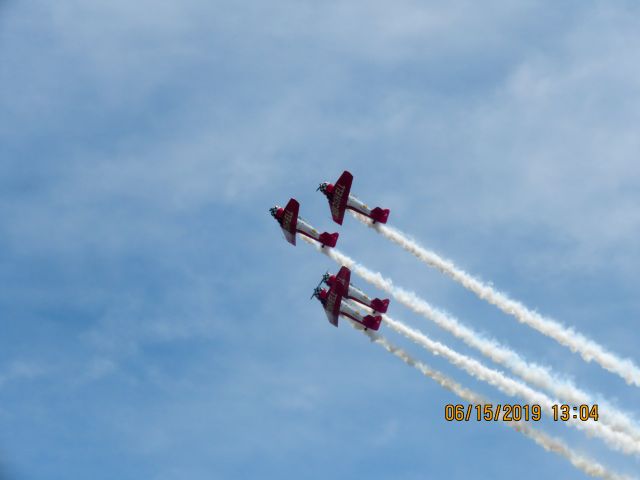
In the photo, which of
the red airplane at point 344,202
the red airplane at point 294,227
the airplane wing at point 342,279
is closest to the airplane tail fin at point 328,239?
the red airplane at point 294,227

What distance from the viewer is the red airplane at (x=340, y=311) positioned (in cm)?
13225

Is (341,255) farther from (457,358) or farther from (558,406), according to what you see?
(558,406)

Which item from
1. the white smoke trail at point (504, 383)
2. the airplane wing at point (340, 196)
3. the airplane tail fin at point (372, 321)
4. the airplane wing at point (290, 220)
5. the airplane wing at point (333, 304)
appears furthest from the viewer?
the airplane wing at point (290, 220)

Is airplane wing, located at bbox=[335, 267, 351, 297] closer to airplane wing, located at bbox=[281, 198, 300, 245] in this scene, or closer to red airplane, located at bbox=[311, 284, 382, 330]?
red airplane, located at bbox=[311, 284, 382, 330]

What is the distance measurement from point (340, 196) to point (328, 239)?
15.9 ft

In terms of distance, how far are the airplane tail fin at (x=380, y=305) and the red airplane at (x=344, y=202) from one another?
8822 mm

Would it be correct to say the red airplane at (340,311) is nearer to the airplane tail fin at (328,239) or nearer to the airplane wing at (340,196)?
the airplane tail fin at (328,239)

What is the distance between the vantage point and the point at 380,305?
134 metres

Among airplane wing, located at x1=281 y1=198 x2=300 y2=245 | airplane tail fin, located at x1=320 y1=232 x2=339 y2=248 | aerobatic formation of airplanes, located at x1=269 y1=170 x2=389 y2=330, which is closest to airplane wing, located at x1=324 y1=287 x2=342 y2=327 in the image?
aerobatic formation of airplanes, located at x1=269 y1=170 x2=389 y2=330

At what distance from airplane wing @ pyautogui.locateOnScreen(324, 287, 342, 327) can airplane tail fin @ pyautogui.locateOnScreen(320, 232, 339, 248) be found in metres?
5.21

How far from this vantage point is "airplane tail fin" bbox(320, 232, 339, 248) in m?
135

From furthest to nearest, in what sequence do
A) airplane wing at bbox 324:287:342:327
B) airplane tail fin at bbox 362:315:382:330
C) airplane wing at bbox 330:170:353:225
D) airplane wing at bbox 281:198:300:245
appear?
airplane wing at bbox 281:198:300:245
airplane wing at bbox 330:170:353:225
airplane wing at bbox 324:287:342:327
airplane tail fin at bbox 362:315:382:330

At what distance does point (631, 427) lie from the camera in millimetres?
112625

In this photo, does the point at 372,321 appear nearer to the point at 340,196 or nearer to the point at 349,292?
the point at 349,292
